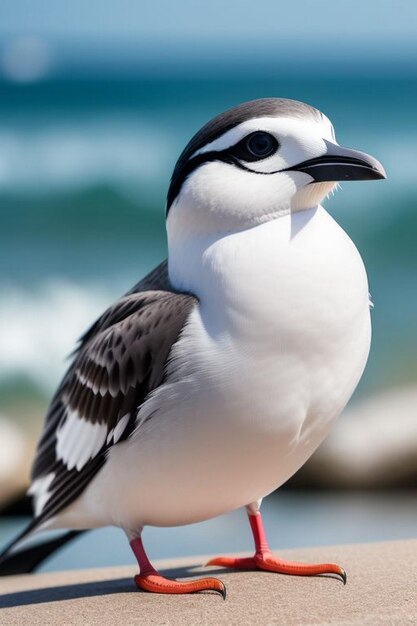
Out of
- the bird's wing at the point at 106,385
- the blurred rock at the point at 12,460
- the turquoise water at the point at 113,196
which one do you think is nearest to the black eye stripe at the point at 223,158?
the bird's wing at the point at 106,385

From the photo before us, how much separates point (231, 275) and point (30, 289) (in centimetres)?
834

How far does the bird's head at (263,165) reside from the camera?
2.83 m

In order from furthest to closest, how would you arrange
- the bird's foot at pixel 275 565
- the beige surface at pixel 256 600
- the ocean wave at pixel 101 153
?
the ocean wave at pixel 101 153
the bird's foot at pixel 275 565
the beige surface at pixel 256 600

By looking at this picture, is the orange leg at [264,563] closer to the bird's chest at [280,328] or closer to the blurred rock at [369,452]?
the bird's chest at [280,328]

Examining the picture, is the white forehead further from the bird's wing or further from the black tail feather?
the black tail feather

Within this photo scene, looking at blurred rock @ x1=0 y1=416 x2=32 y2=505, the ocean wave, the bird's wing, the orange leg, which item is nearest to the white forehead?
the bird's wing

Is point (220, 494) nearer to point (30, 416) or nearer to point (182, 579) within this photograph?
point (182, 579)

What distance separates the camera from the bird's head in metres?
2.83

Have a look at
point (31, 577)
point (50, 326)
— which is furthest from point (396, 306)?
point (31, 577)

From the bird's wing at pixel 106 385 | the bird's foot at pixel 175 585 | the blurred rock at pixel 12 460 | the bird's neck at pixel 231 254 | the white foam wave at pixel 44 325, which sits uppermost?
the bird's neck at pixel 231 254

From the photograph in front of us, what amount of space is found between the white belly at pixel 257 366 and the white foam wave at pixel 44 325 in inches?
281

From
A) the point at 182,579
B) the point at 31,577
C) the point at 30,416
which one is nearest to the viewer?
the point at 182,579

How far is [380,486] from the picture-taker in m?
8.69

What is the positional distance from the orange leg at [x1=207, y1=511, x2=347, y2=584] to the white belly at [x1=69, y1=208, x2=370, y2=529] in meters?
0.38
